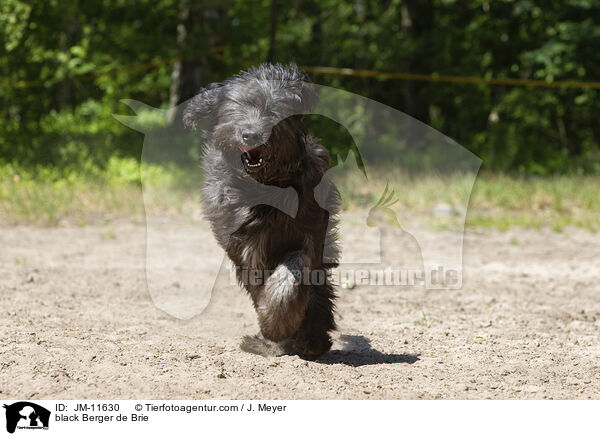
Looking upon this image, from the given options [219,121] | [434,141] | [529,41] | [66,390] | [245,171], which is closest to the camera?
[66,390]

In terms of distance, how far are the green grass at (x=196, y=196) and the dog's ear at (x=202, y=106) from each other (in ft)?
15.0

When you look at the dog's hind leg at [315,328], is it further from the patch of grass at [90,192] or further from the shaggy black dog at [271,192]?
the patch of grass at [90,192]

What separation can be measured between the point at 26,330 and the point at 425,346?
8.34 feet

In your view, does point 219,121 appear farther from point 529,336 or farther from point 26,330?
point 529,336

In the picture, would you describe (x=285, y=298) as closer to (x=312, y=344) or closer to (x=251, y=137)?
(x=312, y=344)

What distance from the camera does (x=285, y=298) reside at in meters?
3.67

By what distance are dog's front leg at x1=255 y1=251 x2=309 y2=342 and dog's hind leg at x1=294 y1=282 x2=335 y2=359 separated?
262 millimetres

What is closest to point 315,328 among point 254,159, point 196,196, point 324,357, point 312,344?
point 312,344

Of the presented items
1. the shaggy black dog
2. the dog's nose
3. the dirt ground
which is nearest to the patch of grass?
the dirt ground

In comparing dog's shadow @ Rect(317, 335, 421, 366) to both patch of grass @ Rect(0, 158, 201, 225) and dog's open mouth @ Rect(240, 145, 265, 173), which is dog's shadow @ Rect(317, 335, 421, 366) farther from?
patch of grass @ Rect(0, 158, 201, 225)

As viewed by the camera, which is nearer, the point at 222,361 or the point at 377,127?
the point at 222,361

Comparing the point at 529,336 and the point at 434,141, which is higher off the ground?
the point at 434,141

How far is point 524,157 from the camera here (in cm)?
1427
